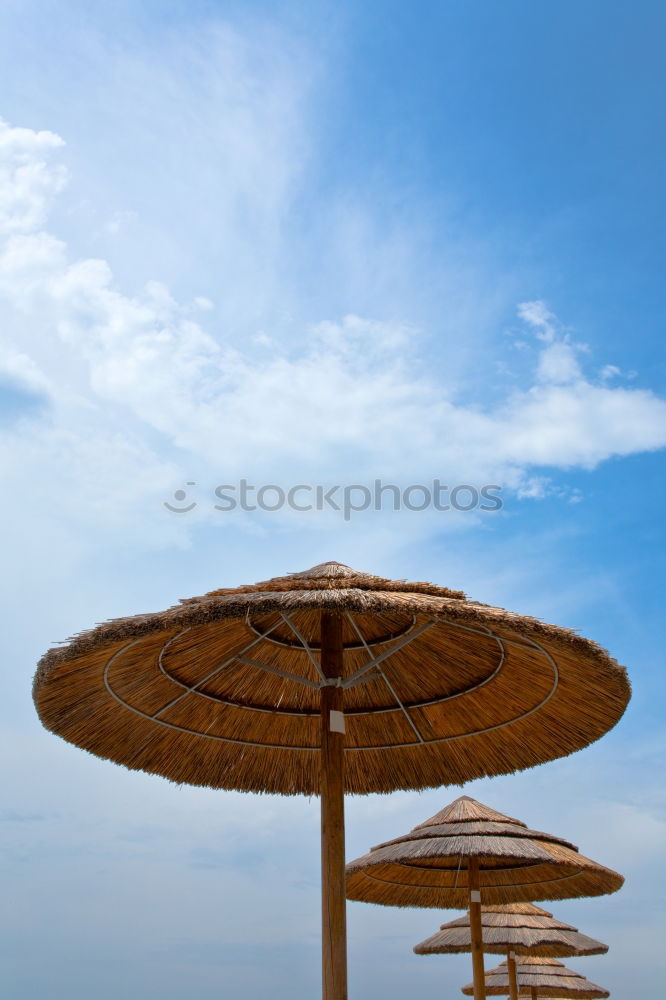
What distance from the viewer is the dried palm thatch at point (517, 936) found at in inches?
380

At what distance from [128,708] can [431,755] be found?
81.2 inches

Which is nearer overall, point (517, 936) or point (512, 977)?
point (517, 936)

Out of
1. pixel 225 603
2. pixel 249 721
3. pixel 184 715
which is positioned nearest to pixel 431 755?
pixel 249 721

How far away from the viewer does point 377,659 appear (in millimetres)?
4543

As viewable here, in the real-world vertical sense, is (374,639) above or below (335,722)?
above

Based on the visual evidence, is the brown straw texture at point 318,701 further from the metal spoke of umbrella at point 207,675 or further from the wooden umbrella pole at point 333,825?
the wooden umbrella pole at point 333,825

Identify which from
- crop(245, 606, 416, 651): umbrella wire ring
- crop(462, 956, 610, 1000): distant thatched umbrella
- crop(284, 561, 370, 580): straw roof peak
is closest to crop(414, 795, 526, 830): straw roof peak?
crop(245, 606, 416, 651): umbrella wire ring

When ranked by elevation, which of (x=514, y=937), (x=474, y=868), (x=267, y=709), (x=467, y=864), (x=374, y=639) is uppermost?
(x=374, y=639)

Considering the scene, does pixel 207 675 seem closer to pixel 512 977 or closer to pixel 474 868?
pixel 474 868

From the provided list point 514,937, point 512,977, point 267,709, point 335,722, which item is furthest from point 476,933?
point 335,722

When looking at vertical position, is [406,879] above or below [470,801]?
below

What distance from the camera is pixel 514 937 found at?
962cm

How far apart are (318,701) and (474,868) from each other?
3.21 metres

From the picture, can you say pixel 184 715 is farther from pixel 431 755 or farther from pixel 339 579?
pixel 339 579
